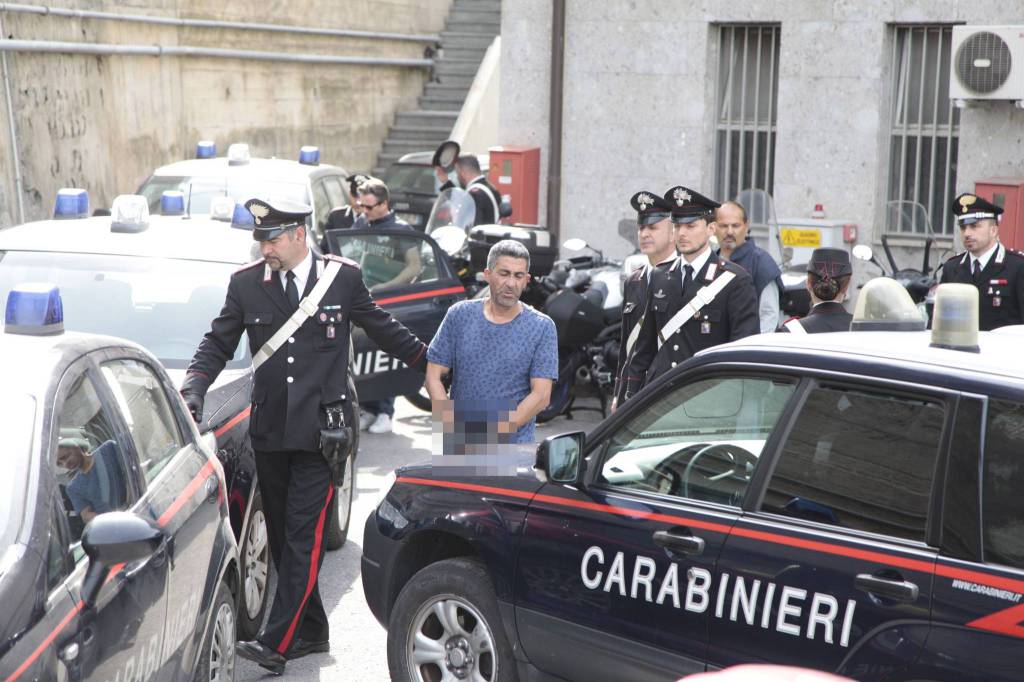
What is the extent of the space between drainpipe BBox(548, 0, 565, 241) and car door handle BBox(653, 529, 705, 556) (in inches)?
446

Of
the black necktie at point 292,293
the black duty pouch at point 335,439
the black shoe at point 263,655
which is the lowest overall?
the black shoe at point 263,655

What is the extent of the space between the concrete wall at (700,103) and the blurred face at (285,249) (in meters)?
9.10

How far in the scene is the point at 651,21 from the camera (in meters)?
15.0

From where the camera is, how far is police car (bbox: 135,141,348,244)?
12.6 meters

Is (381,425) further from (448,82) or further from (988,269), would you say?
(448,82)

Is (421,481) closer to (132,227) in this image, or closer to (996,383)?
(996,383)

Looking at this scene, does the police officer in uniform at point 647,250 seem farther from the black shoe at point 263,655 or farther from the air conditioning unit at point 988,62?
the air conditioning unit at point 988,62

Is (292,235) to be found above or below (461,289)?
above

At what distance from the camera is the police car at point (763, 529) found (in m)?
3.56

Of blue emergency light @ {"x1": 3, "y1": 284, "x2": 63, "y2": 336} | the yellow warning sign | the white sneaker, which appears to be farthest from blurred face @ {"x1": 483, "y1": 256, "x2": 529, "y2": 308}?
the yellow warning sign

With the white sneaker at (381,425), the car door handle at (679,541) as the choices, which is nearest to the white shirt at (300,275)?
the car door handle at (679,541)

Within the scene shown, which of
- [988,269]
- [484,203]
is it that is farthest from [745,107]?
[988,269]

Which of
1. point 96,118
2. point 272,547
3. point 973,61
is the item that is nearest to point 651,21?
point 973,61

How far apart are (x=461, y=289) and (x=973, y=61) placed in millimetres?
5446
